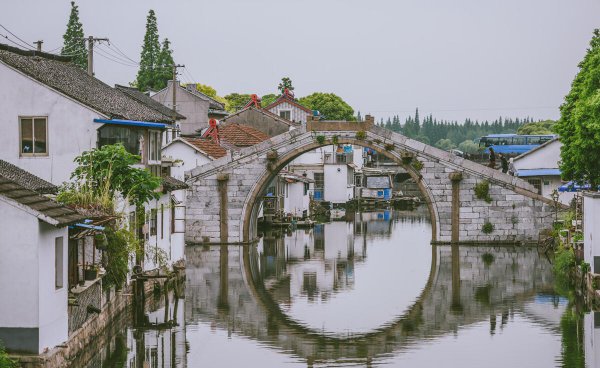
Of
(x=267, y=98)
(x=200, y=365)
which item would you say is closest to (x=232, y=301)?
(x=200, y=365)

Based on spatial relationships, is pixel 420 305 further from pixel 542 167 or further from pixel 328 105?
pixel 328 105

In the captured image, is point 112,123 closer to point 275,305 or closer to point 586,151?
point 275,305

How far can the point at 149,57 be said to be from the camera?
9219 centimetres

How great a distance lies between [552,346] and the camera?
2425 cm

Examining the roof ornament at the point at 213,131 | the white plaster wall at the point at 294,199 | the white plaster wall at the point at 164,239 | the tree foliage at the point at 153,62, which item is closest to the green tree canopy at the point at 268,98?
the tree foliage at the point at 153,62

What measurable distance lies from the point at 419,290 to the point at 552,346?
35.3 ft

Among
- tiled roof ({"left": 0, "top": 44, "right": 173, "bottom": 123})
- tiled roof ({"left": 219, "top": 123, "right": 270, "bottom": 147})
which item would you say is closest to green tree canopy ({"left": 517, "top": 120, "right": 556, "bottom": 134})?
tiled roof ({"left": 219, "top": 123, "right": 270, "bottom": 147})

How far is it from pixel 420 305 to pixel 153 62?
213ft

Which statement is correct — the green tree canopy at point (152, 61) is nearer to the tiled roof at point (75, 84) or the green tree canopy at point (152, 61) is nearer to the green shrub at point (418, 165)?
the green shrub at point (418, 165)

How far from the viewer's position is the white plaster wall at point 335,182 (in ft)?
275

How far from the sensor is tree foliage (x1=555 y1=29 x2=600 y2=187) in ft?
125

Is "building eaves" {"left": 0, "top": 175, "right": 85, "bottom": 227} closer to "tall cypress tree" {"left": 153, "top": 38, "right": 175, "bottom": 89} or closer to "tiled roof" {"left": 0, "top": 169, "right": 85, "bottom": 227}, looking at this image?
"tiled roof" {"left": 0, "top": 169, "right": 85, "bottom": 227}

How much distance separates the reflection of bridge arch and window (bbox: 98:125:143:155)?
214 inches

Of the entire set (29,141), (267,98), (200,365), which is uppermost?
(267,98)
